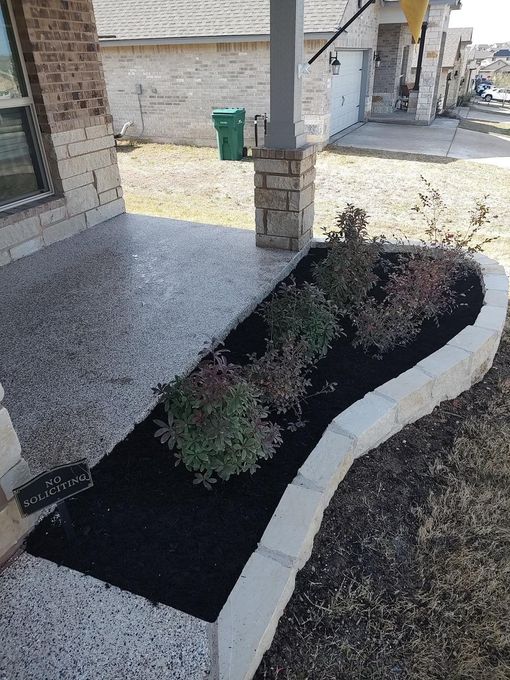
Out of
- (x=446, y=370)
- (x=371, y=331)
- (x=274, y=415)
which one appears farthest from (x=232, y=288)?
(x=446, y=370)

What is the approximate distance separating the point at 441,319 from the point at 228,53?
36.3 ft

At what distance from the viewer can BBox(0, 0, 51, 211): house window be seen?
470cm

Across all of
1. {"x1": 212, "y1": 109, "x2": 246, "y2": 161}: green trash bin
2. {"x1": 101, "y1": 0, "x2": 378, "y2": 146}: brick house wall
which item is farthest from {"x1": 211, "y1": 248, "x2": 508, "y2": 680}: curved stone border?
{"x1": 101, "y1": 0, "x2": 378, "y2": 146}: brick house wall

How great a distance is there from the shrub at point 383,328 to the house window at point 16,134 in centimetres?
369

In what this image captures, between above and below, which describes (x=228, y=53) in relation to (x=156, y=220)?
above

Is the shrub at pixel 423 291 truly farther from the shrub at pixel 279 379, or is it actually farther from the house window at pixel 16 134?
the house window at pixel 16 134

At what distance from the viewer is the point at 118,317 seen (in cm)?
383

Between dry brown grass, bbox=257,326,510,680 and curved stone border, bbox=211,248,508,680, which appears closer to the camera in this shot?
curved stone border, bbox=211,248,508,680

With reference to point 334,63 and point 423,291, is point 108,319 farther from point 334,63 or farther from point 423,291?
point 334,63

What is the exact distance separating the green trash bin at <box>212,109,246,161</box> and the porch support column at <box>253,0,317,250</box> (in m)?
7.23

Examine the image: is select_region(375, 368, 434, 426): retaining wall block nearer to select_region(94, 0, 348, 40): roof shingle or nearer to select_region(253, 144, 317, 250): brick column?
select_region(253, 144, 317, 250): brick column

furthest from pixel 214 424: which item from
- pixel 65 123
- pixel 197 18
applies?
pixel 197 18

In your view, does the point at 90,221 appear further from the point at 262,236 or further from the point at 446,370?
the point at 446,370

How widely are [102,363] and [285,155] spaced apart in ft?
8.43
